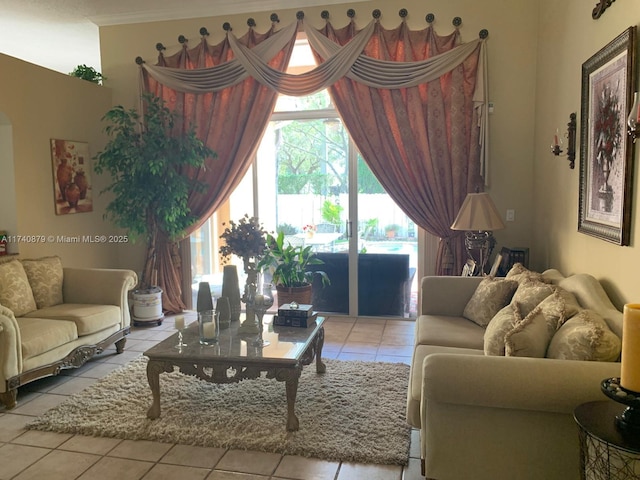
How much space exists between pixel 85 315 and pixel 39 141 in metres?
1.86

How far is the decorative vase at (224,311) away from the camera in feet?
11.4

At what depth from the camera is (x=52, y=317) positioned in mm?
3922

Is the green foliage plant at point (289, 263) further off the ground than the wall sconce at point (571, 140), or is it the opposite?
the wall sconce at point (571, 140)

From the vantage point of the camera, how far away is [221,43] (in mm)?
5223

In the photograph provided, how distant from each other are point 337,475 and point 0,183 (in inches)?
153

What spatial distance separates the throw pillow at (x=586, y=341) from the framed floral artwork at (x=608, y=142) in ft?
1.87

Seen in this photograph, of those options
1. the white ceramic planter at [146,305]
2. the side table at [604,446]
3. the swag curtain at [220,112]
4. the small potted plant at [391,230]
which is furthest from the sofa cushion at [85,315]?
the side table at [604,446]

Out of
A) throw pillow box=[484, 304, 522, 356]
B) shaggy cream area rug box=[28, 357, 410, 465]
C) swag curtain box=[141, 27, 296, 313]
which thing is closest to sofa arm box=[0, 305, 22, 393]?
shaggy cream area rug box=[28, 357, 410, 465]

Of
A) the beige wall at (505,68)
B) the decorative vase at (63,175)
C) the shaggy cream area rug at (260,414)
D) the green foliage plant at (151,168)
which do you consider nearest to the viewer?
the shaggy cream area rug at (260,414)

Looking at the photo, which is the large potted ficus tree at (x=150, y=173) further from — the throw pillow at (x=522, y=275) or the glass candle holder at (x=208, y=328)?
the throw pillow at (x=522, y=275)

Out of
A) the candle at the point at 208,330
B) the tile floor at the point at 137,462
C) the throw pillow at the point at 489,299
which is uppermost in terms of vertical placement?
the throw pillow at the point at 489,299

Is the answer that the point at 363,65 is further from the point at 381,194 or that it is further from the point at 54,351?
the point at 54,351

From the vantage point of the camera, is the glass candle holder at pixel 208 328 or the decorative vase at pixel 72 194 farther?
the decorative vase at pixel 72 194

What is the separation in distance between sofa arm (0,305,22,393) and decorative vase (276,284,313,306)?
2461 millimetres
